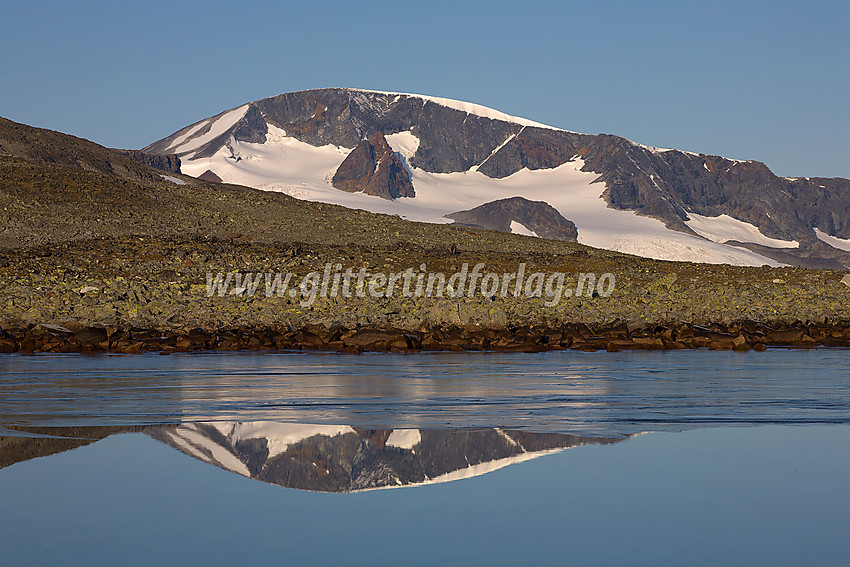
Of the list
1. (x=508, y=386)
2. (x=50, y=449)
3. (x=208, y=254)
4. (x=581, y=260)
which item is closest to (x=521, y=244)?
(x=581, y=260)

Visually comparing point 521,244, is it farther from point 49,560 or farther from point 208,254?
point 49,560

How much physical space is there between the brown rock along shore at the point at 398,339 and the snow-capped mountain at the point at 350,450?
52.9 feet

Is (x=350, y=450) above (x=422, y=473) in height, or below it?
below

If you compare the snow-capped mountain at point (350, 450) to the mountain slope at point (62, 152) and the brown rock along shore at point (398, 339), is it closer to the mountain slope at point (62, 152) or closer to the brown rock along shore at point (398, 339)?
the brown rock along shore at point (398, 339)

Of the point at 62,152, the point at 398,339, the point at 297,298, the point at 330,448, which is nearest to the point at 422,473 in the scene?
the point at 330,448

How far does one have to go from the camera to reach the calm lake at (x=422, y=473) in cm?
757

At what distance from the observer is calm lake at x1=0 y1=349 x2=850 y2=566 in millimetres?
7570

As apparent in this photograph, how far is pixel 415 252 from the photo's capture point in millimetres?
58938

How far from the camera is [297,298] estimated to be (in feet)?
137

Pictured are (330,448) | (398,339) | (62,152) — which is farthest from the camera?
(62,152)

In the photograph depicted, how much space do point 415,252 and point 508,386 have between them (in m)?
39.5

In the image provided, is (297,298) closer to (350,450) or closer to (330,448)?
(330,448)

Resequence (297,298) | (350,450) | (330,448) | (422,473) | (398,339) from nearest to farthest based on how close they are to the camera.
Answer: (422,473), (350,450), (330,448), (398,339), (297,298)

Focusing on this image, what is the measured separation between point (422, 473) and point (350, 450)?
1.54 meters
